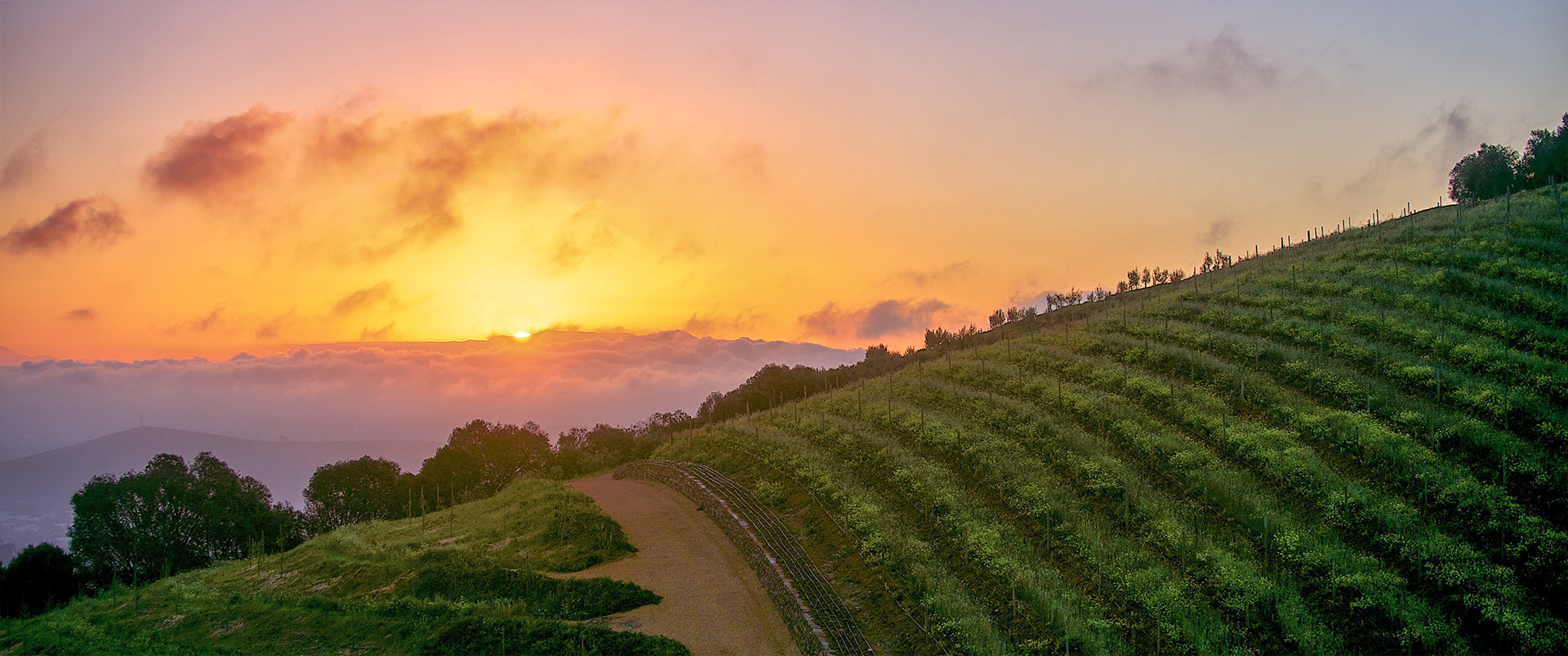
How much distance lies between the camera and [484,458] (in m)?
69.3

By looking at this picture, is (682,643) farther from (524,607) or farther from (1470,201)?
(1470,201)

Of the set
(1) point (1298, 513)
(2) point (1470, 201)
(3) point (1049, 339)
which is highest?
(2) point (1470, 201)

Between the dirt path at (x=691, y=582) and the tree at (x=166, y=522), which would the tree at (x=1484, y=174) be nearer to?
the dirt path at (x=691, y=582)

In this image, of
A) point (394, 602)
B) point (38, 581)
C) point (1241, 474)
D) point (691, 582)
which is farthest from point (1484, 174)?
point (38, 581)

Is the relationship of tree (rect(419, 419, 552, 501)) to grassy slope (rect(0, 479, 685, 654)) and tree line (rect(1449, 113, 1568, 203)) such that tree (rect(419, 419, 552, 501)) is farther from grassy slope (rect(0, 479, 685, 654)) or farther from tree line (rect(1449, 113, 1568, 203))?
tree line (rect(1449, 113, 1568, 203))

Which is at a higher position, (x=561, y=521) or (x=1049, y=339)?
(x=1049, y=339)

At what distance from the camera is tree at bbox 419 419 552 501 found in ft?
216

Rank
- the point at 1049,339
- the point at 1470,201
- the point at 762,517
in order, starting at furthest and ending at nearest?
the point at 1470,201 → the point at 1049,339 → the point at 762,517

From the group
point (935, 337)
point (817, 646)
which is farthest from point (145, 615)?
point (935, 337)

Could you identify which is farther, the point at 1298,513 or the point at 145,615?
the point at 145,615

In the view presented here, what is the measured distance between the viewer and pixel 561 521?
37.9 metres

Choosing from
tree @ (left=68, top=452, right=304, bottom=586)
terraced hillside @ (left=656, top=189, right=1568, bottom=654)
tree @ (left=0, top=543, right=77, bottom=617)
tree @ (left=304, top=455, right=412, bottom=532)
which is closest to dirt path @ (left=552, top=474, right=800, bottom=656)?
terraced hillside @ (left=656, top=189, right=1568, bottom=654)

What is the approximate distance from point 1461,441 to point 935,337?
55362 millimetres

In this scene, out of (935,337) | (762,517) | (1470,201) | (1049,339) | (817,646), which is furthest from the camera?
(935,337)
